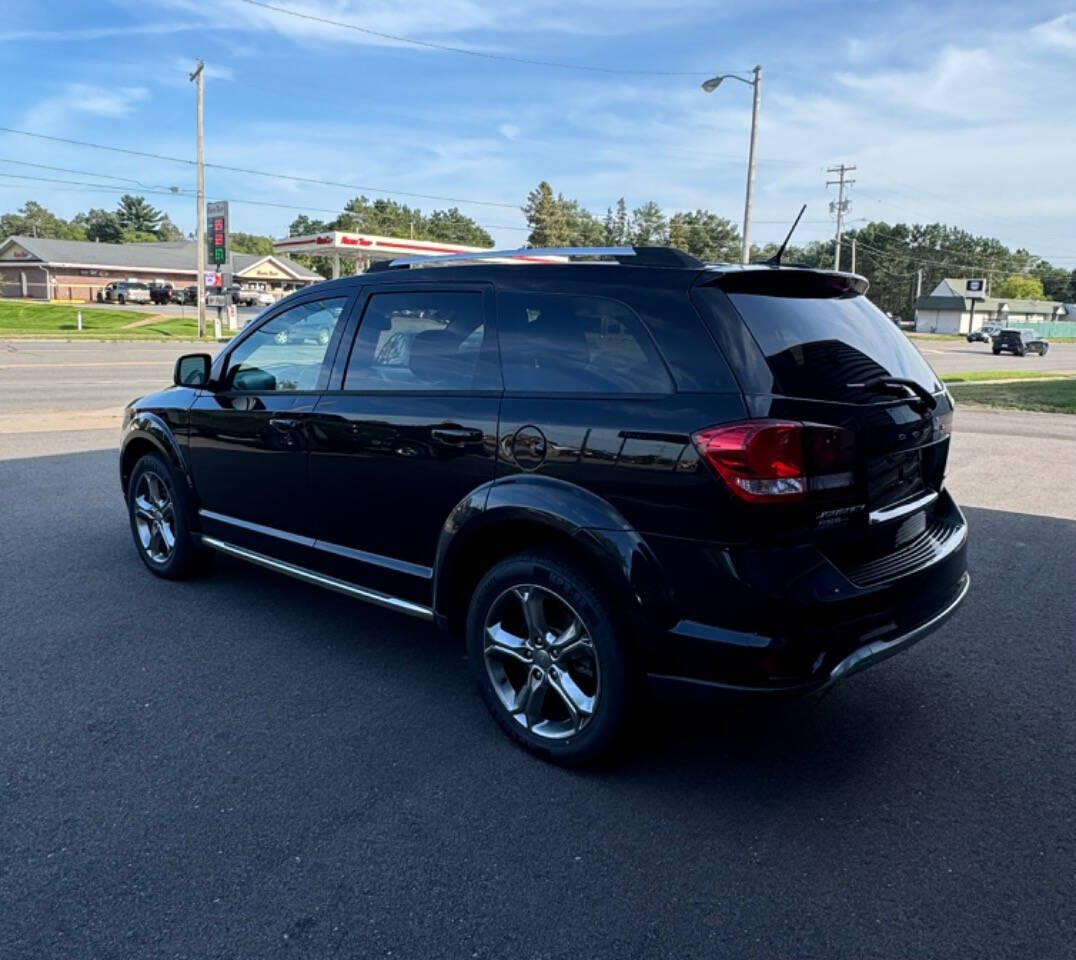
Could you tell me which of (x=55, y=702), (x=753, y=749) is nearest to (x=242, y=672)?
(x=55, y=702)

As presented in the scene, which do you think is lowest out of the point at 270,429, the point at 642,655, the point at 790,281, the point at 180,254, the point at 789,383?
the point at 642,655

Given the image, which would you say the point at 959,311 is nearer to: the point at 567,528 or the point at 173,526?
the point at 173,526

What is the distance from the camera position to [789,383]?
3049mm

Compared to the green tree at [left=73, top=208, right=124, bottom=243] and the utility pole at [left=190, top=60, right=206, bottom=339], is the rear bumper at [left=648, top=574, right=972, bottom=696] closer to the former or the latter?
the utility pole at [left=190, top=60, right=206, bottom=339]

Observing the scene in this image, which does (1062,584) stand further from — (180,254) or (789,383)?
(180,254)

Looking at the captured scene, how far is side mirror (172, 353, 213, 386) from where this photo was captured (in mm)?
5230

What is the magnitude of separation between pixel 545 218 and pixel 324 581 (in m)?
94.9

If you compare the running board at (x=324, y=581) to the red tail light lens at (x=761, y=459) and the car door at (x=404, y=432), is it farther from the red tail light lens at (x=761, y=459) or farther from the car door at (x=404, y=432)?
the red tail light lens at (x=761, y=459)

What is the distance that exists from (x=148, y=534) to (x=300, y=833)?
11.0 ft

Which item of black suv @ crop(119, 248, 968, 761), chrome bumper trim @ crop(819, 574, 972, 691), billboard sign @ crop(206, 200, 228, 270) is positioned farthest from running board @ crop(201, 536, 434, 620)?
billboard sign @ crop(206, 200, 228, 270)

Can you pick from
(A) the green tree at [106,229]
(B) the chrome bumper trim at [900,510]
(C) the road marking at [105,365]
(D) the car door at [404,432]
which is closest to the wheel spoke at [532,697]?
(D) the car door at [404,432]

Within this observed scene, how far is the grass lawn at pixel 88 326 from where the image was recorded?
3447 centimetres

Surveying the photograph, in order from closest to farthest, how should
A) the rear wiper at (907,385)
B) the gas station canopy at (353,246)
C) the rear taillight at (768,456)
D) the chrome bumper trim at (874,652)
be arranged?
the rear taillight at (768,456) < the chrome bumper trim at (874,652) < the rear wiper at (907,385) < the gas station canopy at (353,246)

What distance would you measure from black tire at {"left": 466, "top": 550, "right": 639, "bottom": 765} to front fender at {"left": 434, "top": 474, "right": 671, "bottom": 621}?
95mm
